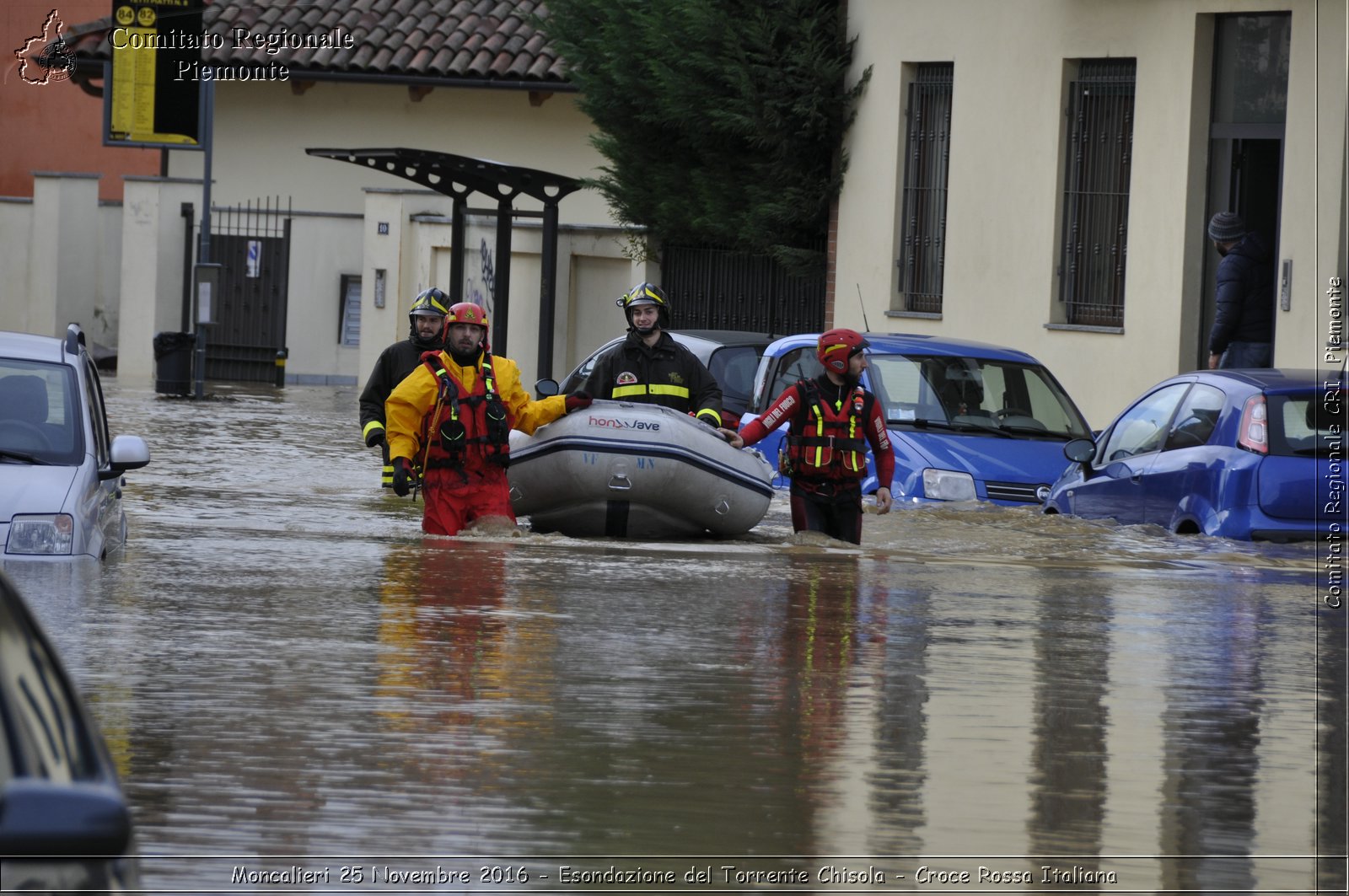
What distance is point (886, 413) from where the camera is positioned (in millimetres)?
14500

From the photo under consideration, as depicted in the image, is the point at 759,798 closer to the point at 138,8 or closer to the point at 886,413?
the point at 886,413

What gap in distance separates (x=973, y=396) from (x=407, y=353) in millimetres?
3975

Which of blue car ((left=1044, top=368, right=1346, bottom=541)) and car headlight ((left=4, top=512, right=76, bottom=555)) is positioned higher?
blue car ((left=1044, top=368, right=1346, bottom=541))

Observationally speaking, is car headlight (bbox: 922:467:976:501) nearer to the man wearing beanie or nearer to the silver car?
the man wearing beanie

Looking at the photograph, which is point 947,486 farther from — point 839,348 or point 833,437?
point 839,348

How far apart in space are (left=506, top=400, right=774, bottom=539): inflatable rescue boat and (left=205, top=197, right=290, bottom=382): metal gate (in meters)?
19.8

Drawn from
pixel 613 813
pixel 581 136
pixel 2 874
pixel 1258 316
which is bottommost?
pixel 613 813

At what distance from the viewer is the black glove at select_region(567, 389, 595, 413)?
12016mm

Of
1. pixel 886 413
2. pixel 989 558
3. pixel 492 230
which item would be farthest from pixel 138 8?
pixel 989 558

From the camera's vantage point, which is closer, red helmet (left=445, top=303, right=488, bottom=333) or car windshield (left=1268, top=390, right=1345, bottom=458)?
car windshield (left=1268, top=390, right=1345, bottom=458)

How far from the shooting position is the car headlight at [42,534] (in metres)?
Result: 9.26

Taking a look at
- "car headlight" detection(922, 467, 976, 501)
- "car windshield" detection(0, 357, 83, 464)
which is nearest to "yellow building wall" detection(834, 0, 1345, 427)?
"car headlight" detection(922, 467, 976, 501)

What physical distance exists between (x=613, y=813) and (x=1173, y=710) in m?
2.50

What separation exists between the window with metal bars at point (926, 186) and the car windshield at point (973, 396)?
5410 mm
